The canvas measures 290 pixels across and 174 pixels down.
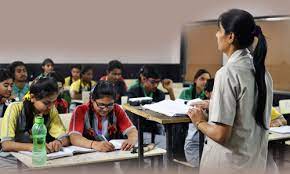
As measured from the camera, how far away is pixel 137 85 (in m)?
A: 3.78

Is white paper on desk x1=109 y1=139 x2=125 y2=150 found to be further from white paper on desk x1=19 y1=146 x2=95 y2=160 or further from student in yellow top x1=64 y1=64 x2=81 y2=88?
student in yellow top x1=64 y1=64 x2=81 y2=88

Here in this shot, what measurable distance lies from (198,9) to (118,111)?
1.78m

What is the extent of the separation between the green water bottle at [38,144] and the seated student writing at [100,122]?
0.90 ft

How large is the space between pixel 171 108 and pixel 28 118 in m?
0.80

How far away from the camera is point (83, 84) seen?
4.62m

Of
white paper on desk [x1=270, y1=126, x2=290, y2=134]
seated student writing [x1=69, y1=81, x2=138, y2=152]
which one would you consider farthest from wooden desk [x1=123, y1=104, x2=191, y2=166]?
white paper on desk [x1=270, y1=126, x2=290, y2=134]

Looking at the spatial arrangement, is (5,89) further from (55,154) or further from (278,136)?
(278,136)

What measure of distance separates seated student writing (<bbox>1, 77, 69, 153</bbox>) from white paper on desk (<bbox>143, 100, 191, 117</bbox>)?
0.54 m

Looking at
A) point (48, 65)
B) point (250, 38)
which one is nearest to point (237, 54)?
point (250, 38)

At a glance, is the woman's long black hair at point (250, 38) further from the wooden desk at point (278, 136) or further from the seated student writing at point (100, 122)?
the wooden desk at point (278, 136)

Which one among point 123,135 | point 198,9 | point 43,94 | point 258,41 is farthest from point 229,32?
point 123,135

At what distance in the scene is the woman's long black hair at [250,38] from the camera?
3.67 ft

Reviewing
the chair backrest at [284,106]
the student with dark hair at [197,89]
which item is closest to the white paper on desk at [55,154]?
the student with dark hair at [197,89]

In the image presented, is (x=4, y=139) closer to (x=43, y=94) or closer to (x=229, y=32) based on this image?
(x=43, y=94)
